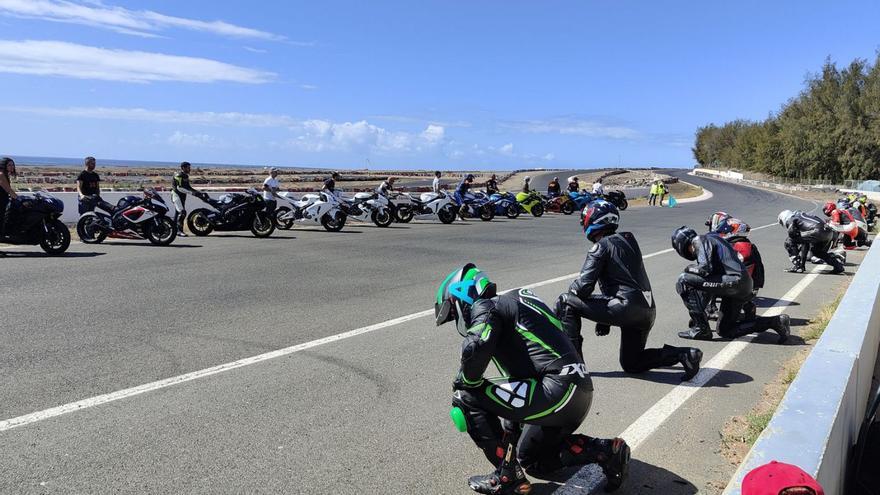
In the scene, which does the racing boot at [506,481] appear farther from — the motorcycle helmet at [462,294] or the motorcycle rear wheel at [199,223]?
the motorcycle rear wheel at [199,223]

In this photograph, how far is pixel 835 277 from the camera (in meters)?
11.8

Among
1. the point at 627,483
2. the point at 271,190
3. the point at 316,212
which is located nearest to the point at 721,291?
the point at 627,483

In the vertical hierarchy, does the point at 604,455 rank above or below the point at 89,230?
below

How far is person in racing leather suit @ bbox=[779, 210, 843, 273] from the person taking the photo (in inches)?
468

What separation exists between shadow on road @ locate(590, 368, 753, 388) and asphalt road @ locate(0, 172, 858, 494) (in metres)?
0.03

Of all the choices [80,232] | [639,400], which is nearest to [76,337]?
[639,400]

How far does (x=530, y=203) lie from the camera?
2661 centimetres

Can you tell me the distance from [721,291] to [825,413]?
4.30 metres

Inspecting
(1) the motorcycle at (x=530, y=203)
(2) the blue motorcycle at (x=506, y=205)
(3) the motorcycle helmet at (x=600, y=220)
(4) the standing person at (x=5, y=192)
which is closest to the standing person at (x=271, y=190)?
(4) the standing person at (x=5, y=192)

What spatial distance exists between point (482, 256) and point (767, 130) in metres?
104

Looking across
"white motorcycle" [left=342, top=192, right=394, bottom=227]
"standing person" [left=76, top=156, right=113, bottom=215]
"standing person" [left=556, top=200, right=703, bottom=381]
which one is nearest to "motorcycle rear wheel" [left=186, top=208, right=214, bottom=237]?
"standing person" [left=76, top=156, right=113, bottom=215]

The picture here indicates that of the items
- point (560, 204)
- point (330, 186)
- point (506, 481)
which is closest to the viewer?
point (506, 481)

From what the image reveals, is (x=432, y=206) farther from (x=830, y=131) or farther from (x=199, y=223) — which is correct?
(x=830, y=131)

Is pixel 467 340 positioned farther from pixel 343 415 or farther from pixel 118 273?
pixel 118 273
